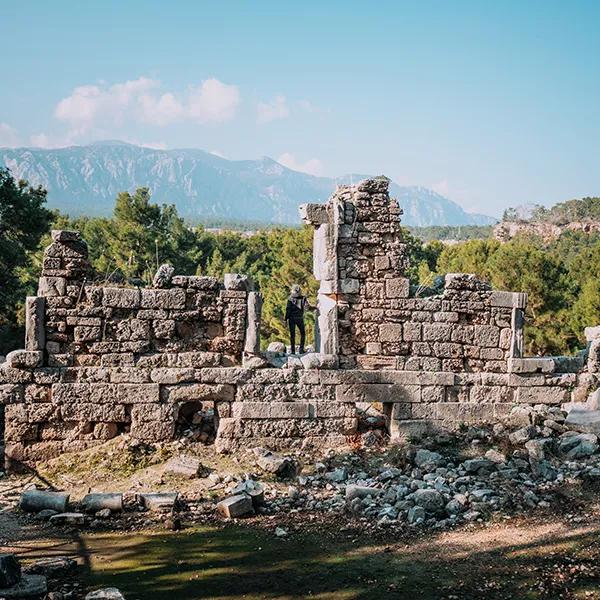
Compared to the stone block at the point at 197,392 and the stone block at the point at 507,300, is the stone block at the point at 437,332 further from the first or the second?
the stone block at the point at 197,392

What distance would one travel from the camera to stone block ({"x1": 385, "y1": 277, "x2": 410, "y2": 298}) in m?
11.6

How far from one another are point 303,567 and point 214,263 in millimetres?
23414

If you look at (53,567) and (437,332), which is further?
(437,332)

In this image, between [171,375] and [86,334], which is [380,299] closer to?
[171,375]

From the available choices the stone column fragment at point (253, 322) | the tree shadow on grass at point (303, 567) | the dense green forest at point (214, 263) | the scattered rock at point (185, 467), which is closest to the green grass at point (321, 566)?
the tree shadow on grass at point (303, 567)

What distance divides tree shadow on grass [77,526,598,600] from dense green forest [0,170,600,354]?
1169cm

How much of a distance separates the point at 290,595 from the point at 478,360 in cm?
665

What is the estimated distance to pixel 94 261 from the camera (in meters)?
27.1

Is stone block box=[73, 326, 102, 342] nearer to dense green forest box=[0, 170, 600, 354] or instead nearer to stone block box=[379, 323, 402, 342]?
stone block box=[379, 323, 402, 342]

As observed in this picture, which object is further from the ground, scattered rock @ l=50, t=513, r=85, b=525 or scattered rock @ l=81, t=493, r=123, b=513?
scattered rock @ l=81, t=493, r=123, b=513

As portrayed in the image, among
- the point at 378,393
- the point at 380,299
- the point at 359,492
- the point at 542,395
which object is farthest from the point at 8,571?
the point at 542,395

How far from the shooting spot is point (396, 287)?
11.6 meters

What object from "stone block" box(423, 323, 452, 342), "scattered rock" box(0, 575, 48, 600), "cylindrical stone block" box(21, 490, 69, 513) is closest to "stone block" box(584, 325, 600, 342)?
"stone block" box(423, 323, 452, 342)

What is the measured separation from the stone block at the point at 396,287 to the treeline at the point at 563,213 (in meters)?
74.1
